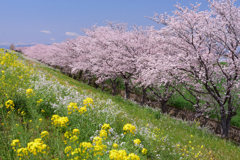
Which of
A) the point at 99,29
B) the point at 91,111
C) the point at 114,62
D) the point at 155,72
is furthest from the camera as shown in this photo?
the point at 99,29

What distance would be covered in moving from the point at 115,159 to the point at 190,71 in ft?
30.0

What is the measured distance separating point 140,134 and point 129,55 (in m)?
11.5

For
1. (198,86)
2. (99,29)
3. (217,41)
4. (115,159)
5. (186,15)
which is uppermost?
(99,29)

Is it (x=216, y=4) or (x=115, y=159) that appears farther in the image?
(x=216, y=4)

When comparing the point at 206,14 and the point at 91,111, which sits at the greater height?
the point at 206,14

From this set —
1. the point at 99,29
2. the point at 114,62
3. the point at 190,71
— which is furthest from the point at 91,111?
the point at 99,29

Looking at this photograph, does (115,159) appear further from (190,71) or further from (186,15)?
(186,15)

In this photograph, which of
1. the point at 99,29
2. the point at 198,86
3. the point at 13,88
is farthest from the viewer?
the point at 99,29

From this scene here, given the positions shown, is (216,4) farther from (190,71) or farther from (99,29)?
(99,29)

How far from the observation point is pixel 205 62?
9797 millimetres

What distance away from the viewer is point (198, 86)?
548 inches

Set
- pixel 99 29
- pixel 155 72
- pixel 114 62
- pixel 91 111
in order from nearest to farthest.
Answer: pixel 91 111 < pixel 155 72 < pixel 114 62 < pixel 99 29

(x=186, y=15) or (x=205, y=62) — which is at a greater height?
(x=186, y=15)

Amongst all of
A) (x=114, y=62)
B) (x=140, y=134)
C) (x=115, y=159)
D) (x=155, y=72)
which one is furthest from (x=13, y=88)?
(x=114, y=62)
